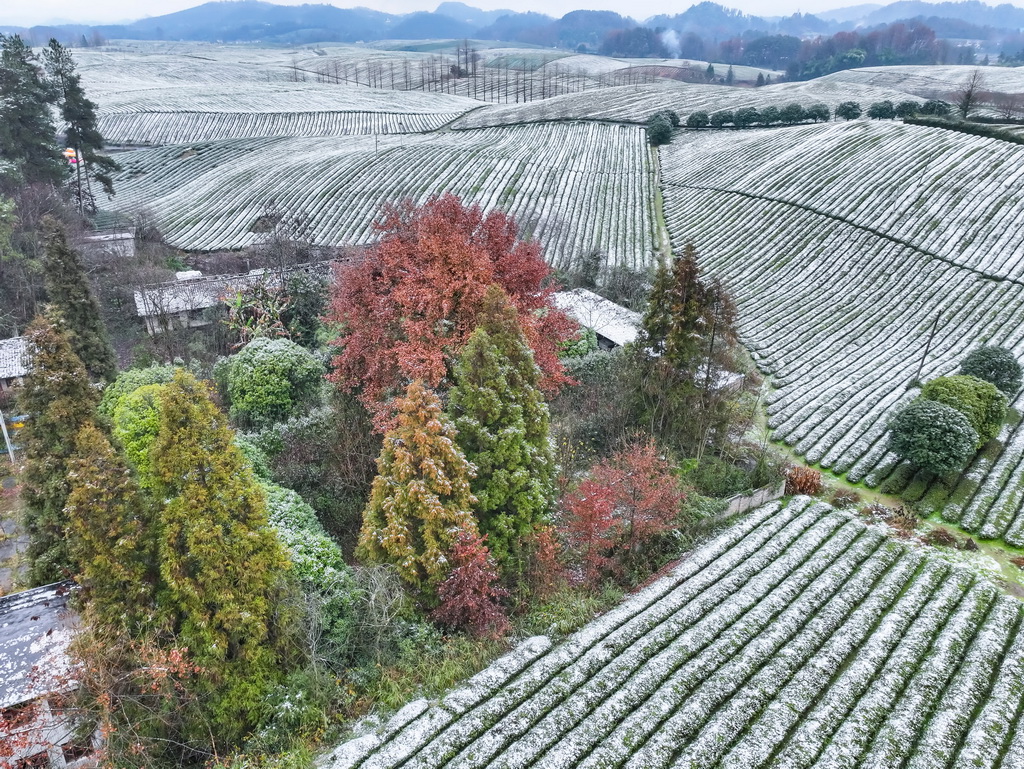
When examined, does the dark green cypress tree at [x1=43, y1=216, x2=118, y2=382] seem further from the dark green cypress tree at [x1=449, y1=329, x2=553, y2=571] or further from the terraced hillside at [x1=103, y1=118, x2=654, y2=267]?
the terraced hillside at [x1=103, y1=118, x2=654, y2=267]

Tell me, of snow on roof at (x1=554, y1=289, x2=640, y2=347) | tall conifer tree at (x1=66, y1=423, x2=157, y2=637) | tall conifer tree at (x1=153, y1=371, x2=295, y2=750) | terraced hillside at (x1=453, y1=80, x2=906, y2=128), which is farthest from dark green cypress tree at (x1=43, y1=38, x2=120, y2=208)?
tall conifer tree at (x1=153, y1=371, x2=295, y2=750)

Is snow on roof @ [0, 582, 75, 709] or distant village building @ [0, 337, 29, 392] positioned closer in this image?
snow on roof @ [0, 582, 75, 709]

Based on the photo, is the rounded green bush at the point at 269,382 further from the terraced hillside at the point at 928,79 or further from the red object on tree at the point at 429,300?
the terraced hillside at the point at 928,79

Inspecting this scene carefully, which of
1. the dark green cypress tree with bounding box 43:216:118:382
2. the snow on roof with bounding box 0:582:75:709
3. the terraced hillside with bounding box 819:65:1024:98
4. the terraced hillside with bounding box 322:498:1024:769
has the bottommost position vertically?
the terraced hillside with bounding box 322:498:1024:769

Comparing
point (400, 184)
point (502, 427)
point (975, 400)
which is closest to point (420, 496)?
point (502, 427)

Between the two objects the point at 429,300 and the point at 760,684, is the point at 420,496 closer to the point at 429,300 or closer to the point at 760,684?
the point at 429,300

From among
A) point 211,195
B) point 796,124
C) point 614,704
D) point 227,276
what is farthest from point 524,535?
point 796,124

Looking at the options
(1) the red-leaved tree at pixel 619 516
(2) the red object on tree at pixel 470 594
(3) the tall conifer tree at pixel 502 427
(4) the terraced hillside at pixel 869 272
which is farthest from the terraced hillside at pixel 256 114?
(2) the red object on tree at pixel 470 594
